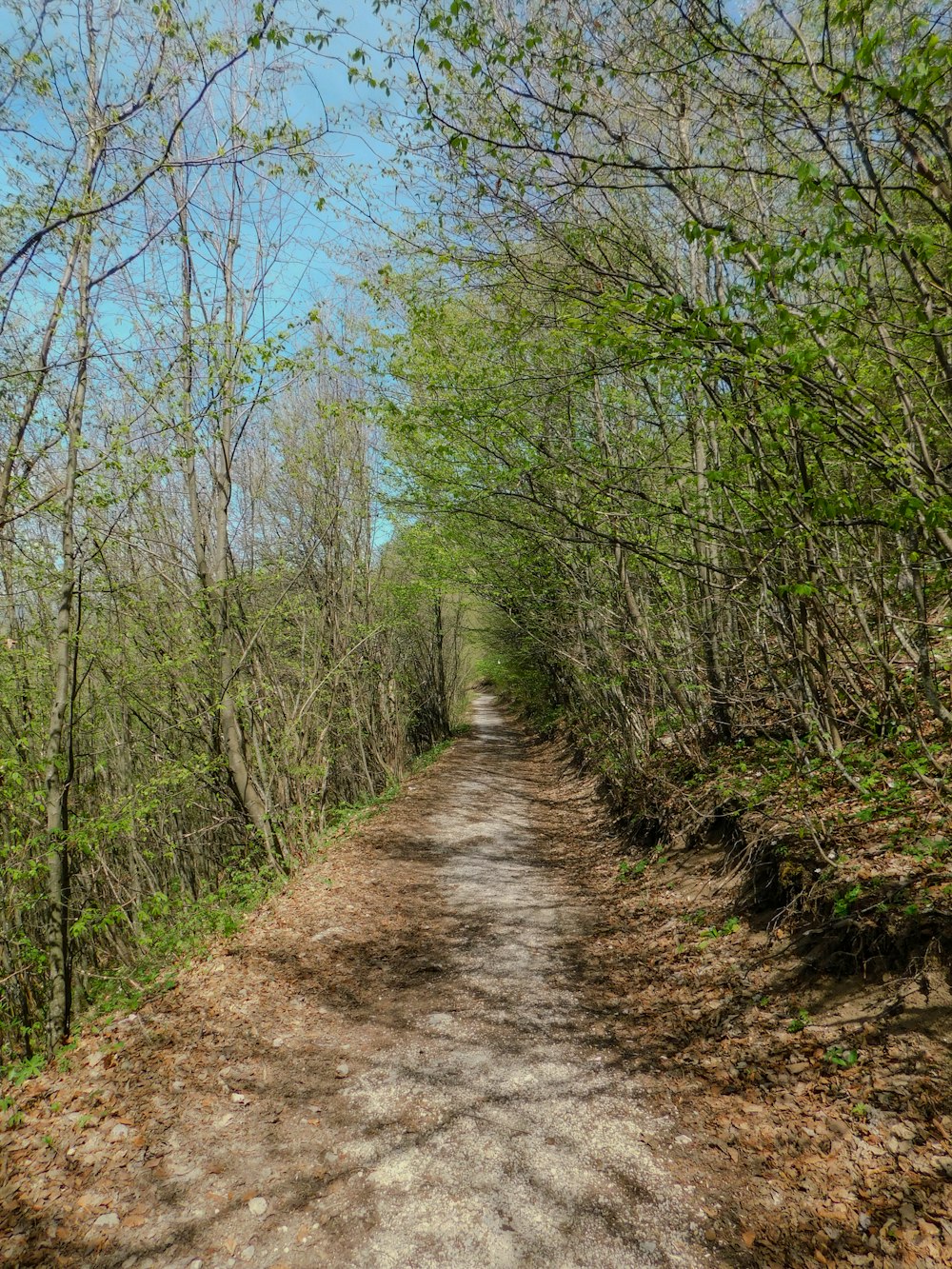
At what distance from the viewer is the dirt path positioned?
9.05ft

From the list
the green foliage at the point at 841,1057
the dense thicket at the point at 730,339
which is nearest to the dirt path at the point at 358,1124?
the green foliage at the point at 841,1057

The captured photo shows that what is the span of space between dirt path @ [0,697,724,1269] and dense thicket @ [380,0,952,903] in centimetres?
300

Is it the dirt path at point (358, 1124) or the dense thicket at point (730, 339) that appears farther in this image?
the dense thicket at point (730, 339)

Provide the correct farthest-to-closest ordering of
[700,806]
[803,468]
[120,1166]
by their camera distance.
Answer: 1. [700,806]
2. [803,468]
3. [120,1166]

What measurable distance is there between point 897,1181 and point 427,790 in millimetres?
10183

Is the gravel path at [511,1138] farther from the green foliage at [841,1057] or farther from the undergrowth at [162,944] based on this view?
the undergrowth at [162,944]

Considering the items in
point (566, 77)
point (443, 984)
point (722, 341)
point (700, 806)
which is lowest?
point (443, 984)

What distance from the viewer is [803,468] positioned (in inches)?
189

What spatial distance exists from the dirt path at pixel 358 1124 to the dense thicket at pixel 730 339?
9.84ft

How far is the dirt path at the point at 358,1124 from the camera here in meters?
2.76

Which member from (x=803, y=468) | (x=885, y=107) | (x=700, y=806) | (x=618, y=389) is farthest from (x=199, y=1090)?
(x=618, y=389)

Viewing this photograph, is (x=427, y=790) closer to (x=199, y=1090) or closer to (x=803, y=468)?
(x=199, y=1090)

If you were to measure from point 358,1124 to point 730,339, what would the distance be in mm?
4885

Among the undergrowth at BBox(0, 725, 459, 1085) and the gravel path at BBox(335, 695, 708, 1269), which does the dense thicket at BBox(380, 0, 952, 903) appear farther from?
the undergrowth at BBox(0, 725, 459, 1085)
